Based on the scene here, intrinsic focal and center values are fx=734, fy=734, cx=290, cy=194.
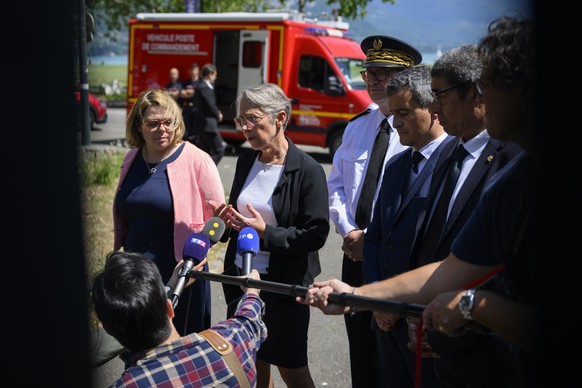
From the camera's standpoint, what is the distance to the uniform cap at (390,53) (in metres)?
3.74

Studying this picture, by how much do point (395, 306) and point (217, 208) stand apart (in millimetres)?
1745

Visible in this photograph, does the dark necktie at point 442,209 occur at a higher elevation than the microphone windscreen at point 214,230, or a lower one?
higher

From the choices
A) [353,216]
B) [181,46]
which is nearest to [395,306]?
[353,216]

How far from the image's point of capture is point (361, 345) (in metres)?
3.56

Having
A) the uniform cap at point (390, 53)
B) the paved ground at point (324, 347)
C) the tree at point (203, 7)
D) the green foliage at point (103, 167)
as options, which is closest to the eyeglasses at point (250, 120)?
the uniform cap at point (390, 53)

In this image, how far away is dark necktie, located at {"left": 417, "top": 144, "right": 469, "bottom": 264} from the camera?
2635 millimetres

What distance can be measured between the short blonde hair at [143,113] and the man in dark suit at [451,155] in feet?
4.86

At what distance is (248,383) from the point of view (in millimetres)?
2215

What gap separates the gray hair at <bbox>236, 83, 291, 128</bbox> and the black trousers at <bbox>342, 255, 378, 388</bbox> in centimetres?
85

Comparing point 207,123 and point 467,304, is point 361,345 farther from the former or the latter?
point 207,123

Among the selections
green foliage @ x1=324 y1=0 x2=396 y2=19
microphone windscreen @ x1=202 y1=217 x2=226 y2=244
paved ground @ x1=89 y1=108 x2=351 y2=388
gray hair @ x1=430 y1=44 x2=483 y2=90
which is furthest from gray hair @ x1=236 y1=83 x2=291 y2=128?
green foliage @ x1=324 y1=0 x2=396 y2=19

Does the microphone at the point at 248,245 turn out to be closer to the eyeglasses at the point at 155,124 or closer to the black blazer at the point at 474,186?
the black blazer at the point at 474,186

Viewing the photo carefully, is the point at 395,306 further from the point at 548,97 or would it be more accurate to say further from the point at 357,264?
the point at 357,264

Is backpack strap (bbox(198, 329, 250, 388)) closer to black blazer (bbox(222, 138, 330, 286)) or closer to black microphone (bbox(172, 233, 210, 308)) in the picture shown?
black microphone (bbox(172, 233, 210, 308))
